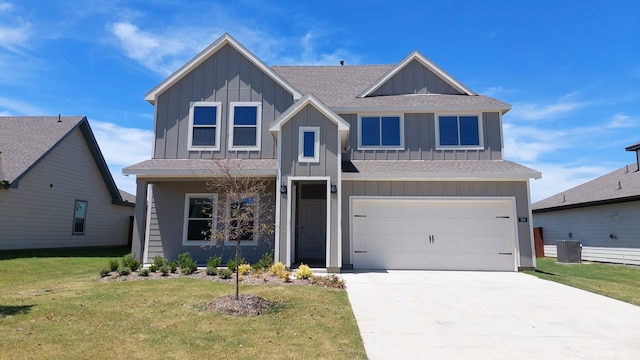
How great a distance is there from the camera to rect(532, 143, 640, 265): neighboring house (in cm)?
1550

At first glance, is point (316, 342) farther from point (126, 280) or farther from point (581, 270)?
point (581, 270)

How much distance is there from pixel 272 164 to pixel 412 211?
5.04m

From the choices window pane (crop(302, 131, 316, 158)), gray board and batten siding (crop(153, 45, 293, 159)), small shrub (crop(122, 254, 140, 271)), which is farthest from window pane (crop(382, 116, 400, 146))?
small shrub (crop(122, 254, 140, 271))

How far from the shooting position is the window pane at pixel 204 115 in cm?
1374

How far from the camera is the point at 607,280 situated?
37.6 ft

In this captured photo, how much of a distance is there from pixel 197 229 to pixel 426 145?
8.89 meters

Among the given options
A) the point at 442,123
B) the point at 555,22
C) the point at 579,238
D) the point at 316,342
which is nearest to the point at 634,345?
the point at 316,342

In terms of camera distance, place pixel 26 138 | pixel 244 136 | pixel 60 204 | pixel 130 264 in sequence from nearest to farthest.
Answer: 1. pixel 130 264
2. pixel 244 136
3. pixel 26 138
4. pixel 60 204

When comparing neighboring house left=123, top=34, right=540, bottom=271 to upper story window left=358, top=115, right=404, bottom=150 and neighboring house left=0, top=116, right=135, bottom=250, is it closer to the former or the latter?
upper story window left=358, top=115, right=404, bottom=150

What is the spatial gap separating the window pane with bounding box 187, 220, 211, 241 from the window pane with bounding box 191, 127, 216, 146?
9.22 ft

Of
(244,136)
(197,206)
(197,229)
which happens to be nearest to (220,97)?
(244,136)

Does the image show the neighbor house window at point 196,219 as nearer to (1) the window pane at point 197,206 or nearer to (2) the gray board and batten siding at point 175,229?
(1) the window pane at point 197,206

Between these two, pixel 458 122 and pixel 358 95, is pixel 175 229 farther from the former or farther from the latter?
pixel 458 122

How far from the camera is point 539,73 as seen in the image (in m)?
15.3
